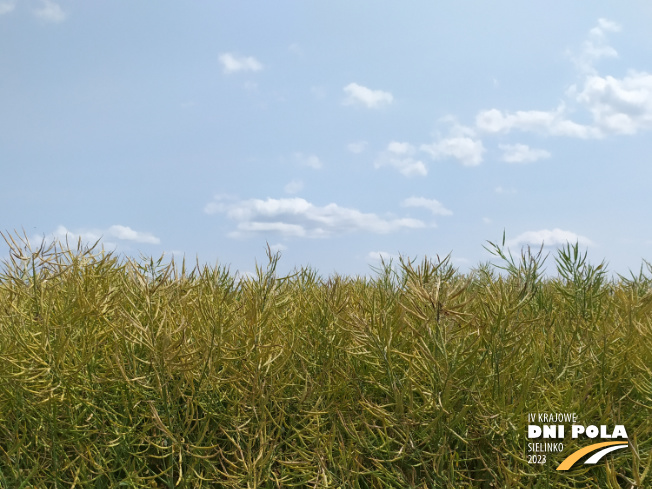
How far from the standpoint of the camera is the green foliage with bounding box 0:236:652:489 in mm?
1913

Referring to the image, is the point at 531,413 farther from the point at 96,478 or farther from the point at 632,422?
the point at 96,478

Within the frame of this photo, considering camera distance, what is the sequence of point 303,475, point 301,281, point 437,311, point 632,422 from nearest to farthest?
1. point 437,311
2. point 303,475
3. point 632,422
4. point 301,281

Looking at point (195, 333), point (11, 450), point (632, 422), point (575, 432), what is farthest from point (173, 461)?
point (632, 422)

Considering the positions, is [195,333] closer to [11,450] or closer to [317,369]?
[317,369]

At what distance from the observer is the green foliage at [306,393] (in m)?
1.91

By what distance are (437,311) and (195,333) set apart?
36.8 inches

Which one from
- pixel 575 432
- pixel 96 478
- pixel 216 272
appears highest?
pixel 216 272

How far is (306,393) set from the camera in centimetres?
207

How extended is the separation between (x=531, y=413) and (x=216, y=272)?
174 centimetres

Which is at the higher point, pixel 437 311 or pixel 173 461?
pixel 437 311

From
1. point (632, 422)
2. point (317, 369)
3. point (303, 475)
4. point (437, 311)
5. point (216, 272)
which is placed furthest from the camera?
point (216, 272)

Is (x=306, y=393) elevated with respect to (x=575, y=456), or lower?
elevated

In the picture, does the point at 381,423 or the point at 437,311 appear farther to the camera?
the point at 381,423

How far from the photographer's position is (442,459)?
1908mm
